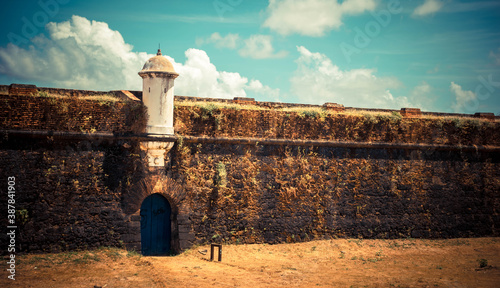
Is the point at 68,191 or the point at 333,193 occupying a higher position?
the point at 68,191

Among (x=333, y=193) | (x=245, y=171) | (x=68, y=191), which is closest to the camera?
(x=68, y=191)

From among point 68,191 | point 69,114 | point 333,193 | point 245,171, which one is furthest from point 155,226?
point 333,193

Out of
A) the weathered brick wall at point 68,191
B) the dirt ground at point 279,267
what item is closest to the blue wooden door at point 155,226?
the weathered brick wall at point 68,191

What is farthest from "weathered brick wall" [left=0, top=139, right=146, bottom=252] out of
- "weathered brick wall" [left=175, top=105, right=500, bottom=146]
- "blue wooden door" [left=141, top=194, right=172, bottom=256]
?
"weathered brick wall" [left=175, top=105, right=500, bottom=146]

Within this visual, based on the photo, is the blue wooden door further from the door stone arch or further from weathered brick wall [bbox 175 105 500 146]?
weathered brick wall [bbox 175 105 500 146]

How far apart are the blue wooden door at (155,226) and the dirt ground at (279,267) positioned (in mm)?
672

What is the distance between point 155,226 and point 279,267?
136 inches

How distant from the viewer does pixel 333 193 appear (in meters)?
13.6

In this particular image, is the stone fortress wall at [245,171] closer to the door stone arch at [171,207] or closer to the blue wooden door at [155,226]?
the door stone arch at [171,207]

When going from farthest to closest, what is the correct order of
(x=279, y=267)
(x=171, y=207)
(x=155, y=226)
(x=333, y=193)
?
(x=333, y=193)
(x=171, y=207)
(x=155, y=226)
(x=279, y=267)

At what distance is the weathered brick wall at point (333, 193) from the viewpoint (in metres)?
12.2

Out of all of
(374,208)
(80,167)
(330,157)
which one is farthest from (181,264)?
(374,208)

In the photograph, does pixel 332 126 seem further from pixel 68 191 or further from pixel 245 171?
pixel 68 191

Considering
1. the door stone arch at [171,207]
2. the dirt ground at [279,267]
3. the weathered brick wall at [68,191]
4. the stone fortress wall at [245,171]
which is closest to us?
the dirt ground at [279,267]
